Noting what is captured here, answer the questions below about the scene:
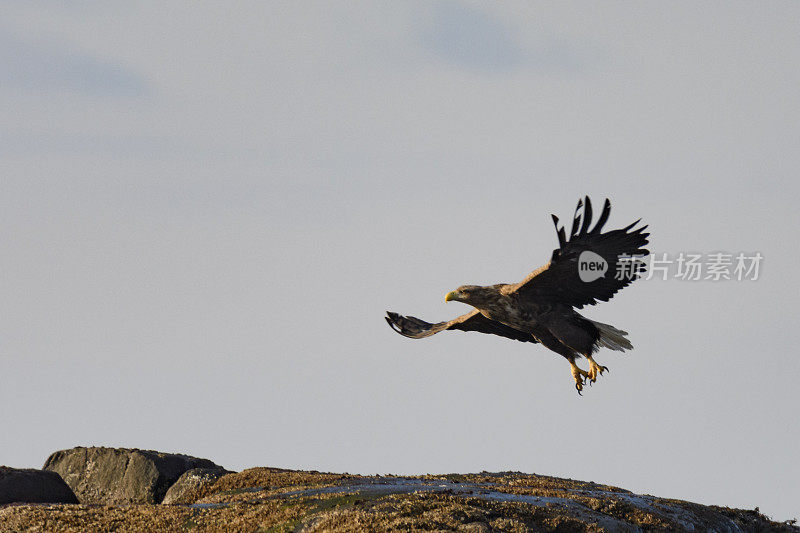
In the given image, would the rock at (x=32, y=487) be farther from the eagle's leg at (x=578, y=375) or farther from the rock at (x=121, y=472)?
the eagle's leg at (x=578, y=375)

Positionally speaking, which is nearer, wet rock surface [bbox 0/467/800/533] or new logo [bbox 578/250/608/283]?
wet rock surface [bbox 0/467/800/533]

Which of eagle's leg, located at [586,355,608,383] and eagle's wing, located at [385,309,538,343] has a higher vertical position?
eagle's wing, located at [385,309,538,343]

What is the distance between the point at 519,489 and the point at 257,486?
5902 millimetres

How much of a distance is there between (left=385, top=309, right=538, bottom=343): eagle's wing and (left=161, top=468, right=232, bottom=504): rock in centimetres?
597

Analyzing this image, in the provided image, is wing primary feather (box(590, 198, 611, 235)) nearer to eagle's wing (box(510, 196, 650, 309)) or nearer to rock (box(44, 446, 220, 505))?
eagle's wing (box(510, 196, 650, 309))

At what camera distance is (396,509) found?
16109mm

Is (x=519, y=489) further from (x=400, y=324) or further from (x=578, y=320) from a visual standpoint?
(x=400, y=324)

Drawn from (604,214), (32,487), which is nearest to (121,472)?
(32,487)

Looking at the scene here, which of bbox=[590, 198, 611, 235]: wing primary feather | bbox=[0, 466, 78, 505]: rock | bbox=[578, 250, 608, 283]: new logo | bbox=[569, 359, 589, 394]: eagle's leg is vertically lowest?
bbox=[0, 466, 78, 505]: rock

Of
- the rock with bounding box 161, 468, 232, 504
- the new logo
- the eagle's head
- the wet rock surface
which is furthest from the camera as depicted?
the rock with bounding box 161, 468, 232, 504

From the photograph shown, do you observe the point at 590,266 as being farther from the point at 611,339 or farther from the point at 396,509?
the point at 396,509

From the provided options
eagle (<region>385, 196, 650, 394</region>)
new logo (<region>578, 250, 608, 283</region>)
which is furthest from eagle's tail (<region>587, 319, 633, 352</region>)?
new logo (<region>578, 250, 608, 283</region>)

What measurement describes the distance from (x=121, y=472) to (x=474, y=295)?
34.2 feet

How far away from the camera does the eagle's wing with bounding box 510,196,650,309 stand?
1866cm
